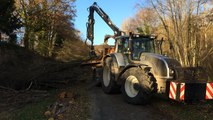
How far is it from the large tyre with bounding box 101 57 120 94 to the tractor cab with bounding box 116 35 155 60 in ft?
2.31

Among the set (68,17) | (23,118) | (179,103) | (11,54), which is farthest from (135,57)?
(68,17)

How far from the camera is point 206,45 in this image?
25.9 m

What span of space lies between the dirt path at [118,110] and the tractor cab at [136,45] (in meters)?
1.89

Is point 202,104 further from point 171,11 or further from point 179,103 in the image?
point 171,11

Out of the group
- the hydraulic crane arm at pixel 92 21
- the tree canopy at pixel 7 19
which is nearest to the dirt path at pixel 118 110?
the hydraulic crane arm at pixel 92 21

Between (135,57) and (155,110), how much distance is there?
99.3 inches

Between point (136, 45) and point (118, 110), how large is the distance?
3.20m

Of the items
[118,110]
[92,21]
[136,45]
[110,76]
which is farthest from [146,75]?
[92,21]

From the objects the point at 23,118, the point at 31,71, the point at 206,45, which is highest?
the point at 206,45

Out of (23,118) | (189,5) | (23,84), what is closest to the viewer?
(23,118)

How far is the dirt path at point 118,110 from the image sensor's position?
30.8 ft

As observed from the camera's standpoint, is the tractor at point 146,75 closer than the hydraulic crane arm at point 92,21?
Yes

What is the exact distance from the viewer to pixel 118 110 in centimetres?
1023

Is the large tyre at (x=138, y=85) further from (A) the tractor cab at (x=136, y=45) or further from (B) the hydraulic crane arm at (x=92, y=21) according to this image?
(B) the hydraulic crane arm at (x=92, y=21)
